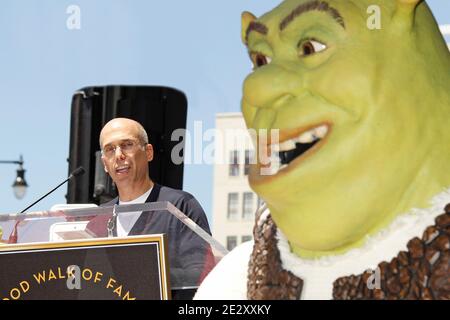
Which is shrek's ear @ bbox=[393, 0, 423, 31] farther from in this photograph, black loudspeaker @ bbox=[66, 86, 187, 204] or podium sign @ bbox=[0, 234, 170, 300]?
black loudspeaker @ bbox=[66, 86, 187, 204]

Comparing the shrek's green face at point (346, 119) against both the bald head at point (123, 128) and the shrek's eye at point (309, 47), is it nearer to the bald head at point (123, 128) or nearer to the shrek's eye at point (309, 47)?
the shrek's eye at point (309, 47)

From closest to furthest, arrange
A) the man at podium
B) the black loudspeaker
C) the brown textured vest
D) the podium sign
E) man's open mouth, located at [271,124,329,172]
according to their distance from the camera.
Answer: the brown textured vest
man's open mouth, located at [271,124,329,172]
the podium sign
the man at podium
the black loudspeaker

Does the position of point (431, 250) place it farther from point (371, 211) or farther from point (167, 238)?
point (167, 238)

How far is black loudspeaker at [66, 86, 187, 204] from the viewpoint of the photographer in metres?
5.64

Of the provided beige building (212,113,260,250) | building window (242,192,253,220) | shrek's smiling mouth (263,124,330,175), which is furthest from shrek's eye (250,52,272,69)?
building window (242,192,253,220)

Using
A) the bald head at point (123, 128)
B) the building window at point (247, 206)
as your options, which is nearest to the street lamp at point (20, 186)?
the bald head at point (123, 128)

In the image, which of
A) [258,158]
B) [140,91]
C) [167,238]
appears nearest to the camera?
[258,158]

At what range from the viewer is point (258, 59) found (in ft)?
7.41

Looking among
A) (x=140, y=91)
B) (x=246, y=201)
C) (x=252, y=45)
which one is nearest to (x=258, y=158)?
(x=252, y=45)

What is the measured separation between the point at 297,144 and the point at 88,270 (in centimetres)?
79

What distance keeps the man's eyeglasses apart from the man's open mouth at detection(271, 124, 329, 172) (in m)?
1.72

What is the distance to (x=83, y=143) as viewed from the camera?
19.4 feet

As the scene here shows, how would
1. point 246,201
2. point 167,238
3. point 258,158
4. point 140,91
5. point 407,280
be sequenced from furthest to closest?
point 246,201 < point 140,91 < point 167,238 < point 258,158 < point 407,280
